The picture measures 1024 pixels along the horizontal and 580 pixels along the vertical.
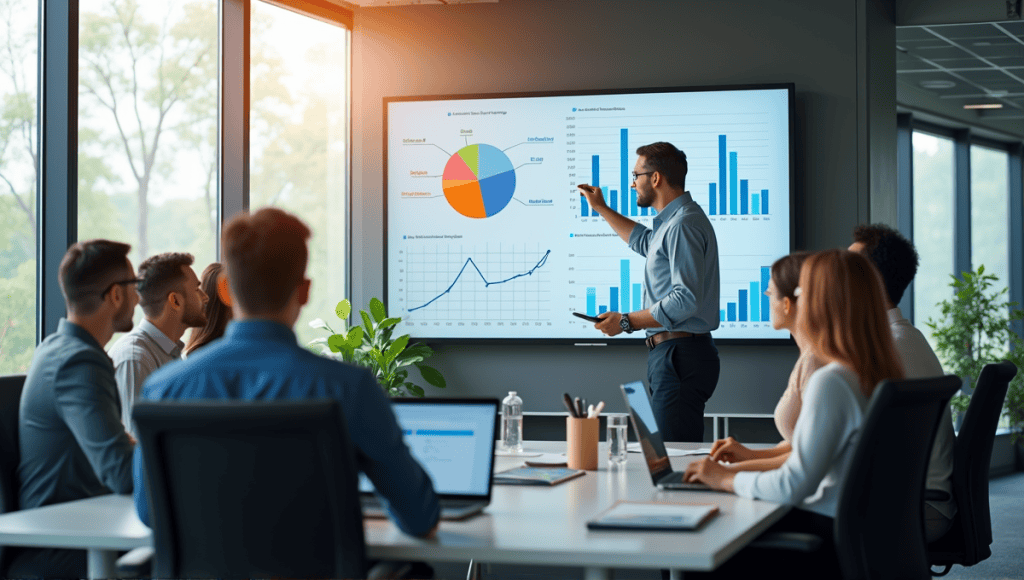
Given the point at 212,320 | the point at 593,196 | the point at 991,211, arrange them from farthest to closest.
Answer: the point at 991,211
the point at 593,196
the point at 212,320

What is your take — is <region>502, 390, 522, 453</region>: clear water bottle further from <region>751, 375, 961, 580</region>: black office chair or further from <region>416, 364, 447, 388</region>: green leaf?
<region>416, 364, 447, 388</region>: green leaf

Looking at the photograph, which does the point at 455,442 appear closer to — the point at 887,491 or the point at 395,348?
the point at 887,491

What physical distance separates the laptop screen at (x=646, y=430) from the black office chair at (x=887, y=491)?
398 millimetres

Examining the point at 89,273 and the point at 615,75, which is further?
the point at 615,75

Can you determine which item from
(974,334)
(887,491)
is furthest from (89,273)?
(974,334)

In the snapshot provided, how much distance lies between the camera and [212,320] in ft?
12.0

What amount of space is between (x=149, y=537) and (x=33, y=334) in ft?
7.84

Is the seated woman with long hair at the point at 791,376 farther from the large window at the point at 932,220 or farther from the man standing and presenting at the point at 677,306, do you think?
the large window at the point at 932,220

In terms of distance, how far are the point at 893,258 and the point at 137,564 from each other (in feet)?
7.99

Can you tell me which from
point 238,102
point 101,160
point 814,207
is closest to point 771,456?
point 814,207

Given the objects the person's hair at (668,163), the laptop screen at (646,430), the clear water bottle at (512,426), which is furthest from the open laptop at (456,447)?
the person's hair at (668,163)

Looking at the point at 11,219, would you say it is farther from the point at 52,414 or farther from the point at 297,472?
the point at 297,472

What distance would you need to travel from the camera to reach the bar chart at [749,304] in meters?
5.10

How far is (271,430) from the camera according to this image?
1.61 m
